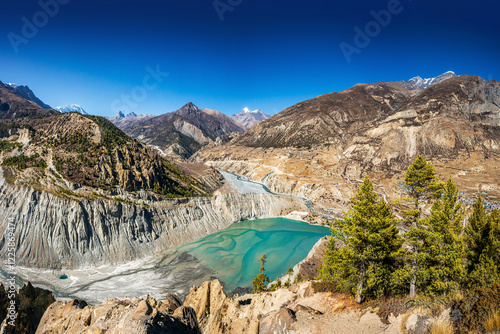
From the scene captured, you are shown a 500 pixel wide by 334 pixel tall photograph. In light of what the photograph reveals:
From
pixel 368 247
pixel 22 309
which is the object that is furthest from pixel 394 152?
pixel 22 309

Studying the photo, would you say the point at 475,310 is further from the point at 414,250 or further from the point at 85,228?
the point at 85,228

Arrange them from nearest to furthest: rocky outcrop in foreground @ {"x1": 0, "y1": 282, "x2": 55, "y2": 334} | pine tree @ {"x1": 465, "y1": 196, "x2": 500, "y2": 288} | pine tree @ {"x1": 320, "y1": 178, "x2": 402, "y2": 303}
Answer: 1. rocky outcrop in foreground @ {"x1": 0, "y1": 282, "x2": 55, "y2": 334}
2. pine tree @ {"x1": 320, "y1": 178, "x2": 402, "y2": 303}
3. pine tree @ {"x1": 465, "y1": 196, "x2": 500, "y2": 288}

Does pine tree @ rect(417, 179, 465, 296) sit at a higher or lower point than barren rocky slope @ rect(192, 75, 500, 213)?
lower

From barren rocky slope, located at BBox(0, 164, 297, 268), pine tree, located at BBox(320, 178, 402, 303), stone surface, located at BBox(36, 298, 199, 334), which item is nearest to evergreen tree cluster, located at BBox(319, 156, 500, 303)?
pine tree, located at BBox(320, 178, 402, 303)

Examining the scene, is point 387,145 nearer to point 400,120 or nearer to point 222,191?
point 400,120

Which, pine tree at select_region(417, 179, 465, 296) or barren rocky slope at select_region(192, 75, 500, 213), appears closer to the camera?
pine tree at select_region(417, 179, 465, 296)

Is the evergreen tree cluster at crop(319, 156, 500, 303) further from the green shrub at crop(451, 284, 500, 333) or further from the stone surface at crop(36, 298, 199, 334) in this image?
the stone surface at crop(36, 298, 199, 334)

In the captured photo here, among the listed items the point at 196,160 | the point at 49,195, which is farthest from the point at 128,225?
the point at 196,160

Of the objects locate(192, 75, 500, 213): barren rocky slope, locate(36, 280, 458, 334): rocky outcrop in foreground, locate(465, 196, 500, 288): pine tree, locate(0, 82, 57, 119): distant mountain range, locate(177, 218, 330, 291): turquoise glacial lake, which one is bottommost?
locate(177, 218, 330, 291): turquoise glacial lake
